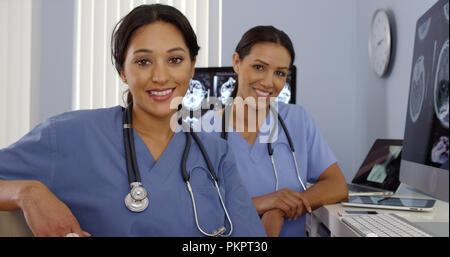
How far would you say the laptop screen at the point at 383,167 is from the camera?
1227mm

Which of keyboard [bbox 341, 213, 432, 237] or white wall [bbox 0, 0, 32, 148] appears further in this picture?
white wall [bbox 0, 0, 32, 148]

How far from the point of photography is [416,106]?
70cm

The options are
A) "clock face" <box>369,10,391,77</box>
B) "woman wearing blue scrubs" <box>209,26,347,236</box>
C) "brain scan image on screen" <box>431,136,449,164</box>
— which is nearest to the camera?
"brain scan image on screen" <box>431,136,449,164</box>

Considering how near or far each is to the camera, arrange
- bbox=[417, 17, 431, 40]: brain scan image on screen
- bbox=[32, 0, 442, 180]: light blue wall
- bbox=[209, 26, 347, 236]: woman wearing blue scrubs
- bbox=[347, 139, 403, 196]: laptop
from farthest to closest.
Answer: bbox=[32, 0, 442, 180]: light blue wall
bbox=[347, 139, 403, 196]: laptop
bbox=[209, 26, 347, 236]: woman wearing blue scrubs
bbox=[417, 17, 431, 40]: brain scan image on screen

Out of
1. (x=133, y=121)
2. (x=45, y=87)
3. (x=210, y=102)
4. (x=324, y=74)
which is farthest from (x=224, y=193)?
(x=45, y=87)

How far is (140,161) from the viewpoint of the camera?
0.81m

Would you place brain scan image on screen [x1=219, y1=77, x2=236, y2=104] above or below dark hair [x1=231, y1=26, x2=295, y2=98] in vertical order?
below

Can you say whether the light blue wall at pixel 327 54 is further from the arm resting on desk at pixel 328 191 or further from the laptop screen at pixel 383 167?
the arm resting on desk at pixel 328 191

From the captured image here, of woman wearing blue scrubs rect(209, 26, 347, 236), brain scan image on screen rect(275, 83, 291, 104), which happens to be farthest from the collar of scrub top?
brain scan image on screen rect(275, 83, 291, 104)

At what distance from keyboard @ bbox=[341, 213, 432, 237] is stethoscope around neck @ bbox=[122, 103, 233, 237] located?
0.25 m

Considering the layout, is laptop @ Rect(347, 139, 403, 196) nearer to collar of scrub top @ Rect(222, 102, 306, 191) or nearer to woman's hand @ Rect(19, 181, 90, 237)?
collar of scrub top @ Rect(222, 102, 306, 191)

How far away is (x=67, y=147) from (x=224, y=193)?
322mm

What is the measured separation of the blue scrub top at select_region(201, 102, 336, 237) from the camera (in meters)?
1.11

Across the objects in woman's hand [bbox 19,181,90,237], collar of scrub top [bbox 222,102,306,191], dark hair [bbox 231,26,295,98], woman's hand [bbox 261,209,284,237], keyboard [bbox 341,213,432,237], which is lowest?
woman's hand [bbox 261,209,284,237]
